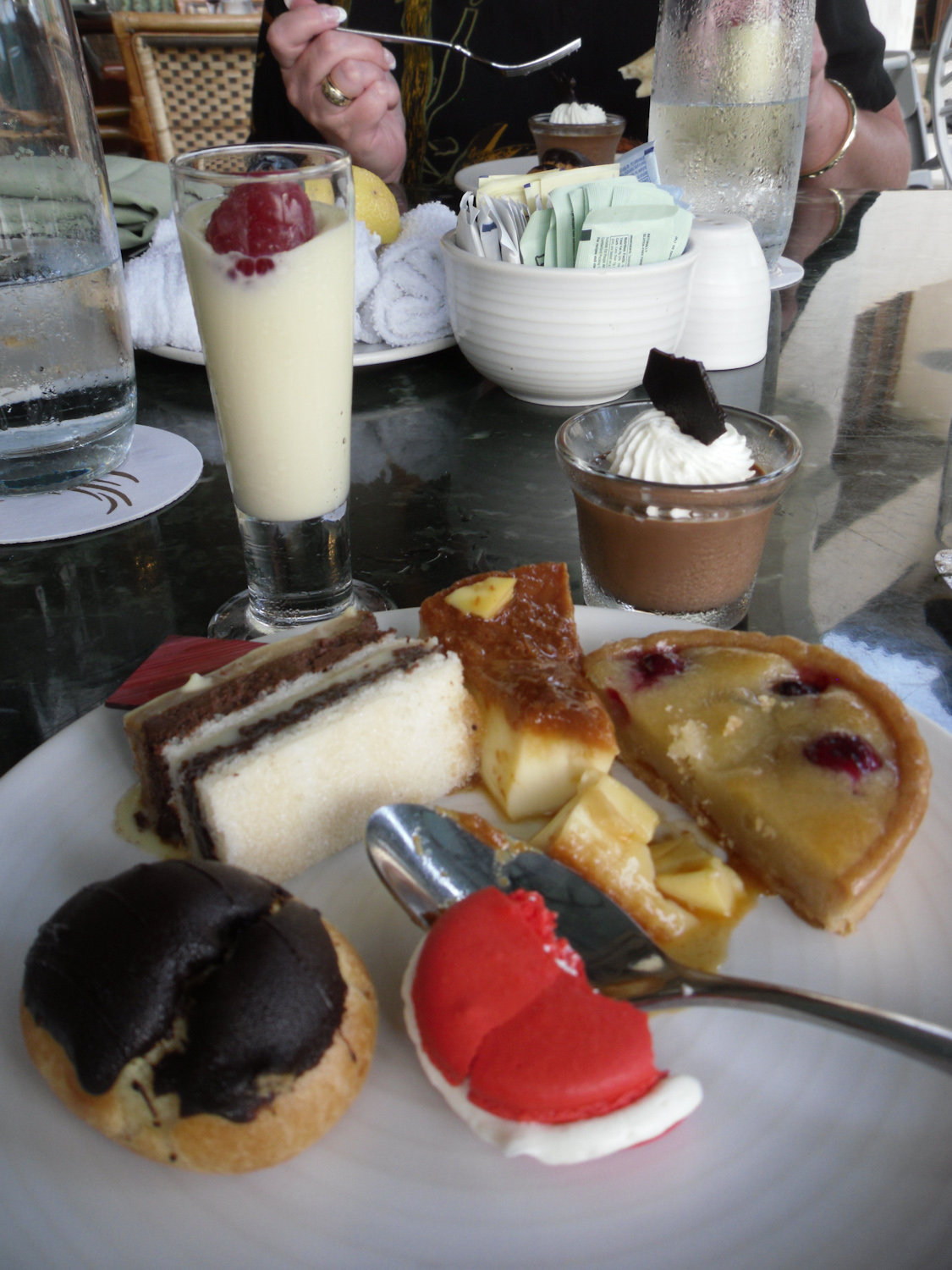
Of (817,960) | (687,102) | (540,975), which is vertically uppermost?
(687,102)

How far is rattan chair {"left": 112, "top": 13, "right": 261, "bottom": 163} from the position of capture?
679 centimetres

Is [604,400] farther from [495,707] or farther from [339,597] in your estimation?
[495,707]

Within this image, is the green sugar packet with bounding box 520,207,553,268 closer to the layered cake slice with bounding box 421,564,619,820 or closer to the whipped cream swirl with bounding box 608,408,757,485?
the whipped cream swirl with bounding box 608,408,757,485

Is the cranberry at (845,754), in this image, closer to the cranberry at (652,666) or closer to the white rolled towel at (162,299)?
the cranberry at (652,666)

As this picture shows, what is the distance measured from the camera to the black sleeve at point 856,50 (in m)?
3.54

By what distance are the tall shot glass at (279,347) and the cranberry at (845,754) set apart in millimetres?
764

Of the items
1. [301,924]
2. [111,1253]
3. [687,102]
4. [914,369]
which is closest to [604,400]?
[914,369]

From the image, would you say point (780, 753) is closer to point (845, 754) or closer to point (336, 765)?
point (845, 754)

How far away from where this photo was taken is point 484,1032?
781 mm

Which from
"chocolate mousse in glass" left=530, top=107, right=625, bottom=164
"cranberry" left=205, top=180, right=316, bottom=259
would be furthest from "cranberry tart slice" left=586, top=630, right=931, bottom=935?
"chocolate mousse in glass" left=530, top=107, right=625, bottom=164

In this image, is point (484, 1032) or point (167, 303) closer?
point (484, 1032)

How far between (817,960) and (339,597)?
0.88 metres

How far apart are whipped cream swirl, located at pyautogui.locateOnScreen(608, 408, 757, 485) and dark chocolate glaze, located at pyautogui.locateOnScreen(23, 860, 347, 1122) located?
877 mm

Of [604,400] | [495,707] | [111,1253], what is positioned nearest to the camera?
[111,1253]
